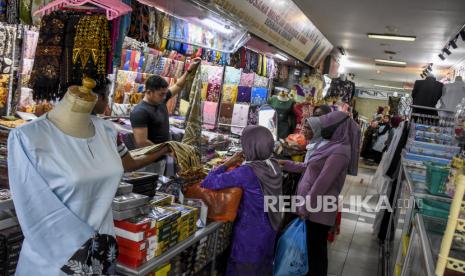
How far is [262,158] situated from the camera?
2.79m

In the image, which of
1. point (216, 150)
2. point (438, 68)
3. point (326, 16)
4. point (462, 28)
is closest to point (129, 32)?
point (216, 150)

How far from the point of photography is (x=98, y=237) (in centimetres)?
156

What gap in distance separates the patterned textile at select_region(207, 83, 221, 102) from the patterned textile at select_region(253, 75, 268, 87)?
5.38ft

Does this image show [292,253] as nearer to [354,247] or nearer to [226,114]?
[354,247]

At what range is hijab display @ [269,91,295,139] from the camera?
559 centimetres

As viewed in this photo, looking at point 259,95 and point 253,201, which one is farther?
point 259,95

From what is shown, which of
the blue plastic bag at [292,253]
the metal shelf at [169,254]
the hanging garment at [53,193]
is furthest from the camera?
the blue plastic bag at [292,253]

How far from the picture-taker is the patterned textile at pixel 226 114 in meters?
6.00

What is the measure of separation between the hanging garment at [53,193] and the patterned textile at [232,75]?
543cm

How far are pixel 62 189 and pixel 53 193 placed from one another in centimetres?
4

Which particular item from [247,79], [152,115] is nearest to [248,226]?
[152,115]

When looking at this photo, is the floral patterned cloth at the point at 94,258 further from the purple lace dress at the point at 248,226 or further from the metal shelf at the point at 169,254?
the purple lace dress at the point at 248,226

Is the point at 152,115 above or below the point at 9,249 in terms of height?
above

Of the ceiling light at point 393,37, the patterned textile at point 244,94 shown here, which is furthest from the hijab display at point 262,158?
the ceiling light at point 393,37
